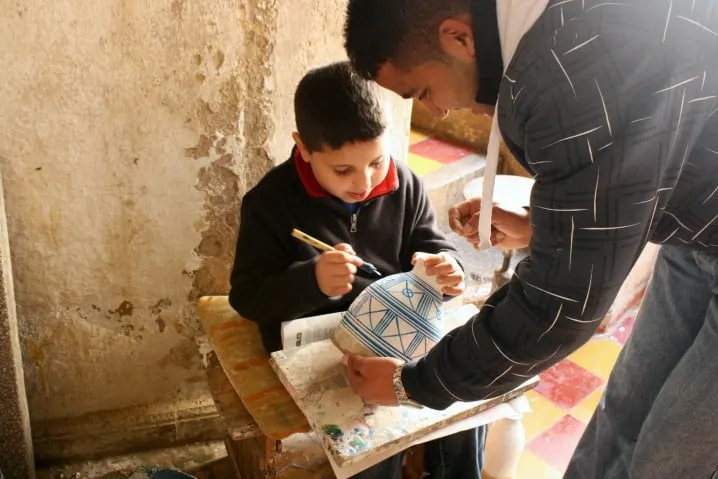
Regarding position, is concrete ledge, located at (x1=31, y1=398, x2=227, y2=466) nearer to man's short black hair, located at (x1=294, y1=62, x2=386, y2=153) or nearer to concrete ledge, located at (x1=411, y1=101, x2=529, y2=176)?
man's short black hair, located at (x1=294, y1=62, x2=386, y2=153)

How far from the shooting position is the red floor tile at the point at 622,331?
222 cm

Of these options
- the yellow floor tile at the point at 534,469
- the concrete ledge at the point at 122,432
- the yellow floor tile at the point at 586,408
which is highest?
the concrete ledge at the point at 122,432

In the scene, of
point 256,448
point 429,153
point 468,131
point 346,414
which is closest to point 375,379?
point 346,414

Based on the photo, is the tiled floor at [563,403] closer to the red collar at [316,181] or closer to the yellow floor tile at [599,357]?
the yellow floor tile at [599,357]

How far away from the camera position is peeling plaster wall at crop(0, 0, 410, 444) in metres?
1.18

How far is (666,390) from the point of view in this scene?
961 millimetres

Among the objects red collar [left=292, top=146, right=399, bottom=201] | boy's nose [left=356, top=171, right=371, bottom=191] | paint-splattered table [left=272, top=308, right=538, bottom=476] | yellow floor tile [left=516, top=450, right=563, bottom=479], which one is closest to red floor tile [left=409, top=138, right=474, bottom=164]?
yellow floor tile [left=516, top=450, right=563, bottom=479]

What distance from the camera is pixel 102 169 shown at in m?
1.29

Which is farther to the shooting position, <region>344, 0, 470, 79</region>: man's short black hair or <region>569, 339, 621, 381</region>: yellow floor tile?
A: <region>569, 339, 621, 381</region>: yellow floor tile

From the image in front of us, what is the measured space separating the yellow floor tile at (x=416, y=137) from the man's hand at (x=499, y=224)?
1365 mm

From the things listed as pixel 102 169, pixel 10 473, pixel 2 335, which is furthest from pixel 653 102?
pixel 10 473

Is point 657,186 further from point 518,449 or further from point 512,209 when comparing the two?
point 518,449

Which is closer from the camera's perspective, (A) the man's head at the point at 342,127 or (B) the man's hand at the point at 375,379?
(B) the man's hand at the point at 375,379

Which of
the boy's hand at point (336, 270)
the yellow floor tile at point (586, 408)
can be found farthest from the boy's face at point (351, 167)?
the yellow floor tile at point (586, 408)
